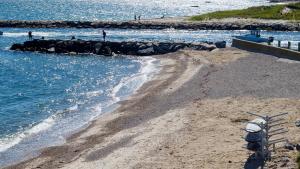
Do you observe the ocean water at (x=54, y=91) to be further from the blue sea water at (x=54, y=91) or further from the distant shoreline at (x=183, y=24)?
the distant shoreline at (x=183, y=24)

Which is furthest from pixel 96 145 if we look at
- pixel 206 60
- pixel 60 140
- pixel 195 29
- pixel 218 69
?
pixel 195 29

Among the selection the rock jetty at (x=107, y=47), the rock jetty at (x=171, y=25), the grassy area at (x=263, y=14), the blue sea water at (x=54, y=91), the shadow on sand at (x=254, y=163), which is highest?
the grassy area at (x=263, y=14)

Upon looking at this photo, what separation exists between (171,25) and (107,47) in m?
31.3

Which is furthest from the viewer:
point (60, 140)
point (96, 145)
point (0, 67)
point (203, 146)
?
point (0, 67)

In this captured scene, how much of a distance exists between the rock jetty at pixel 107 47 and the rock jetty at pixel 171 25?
27.3 metres

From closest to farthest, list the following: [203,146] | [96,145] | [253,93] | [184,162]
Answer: [184,162], [203,146], [96,145], [253,93]

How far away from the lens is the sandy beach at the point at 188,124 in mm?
22094

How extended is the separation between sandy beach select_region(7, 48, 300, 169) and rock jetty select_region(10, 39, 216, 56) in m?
20.7

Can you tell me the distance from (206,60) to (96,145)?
28852 mm

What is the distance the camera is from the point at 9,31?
9606 centimetres

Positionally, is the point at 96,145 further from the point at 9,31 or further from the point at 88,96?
the point at 9,31

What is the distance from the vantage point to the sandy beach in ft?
72.5

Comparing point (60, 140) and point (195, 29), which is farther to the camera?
point (195, 29)

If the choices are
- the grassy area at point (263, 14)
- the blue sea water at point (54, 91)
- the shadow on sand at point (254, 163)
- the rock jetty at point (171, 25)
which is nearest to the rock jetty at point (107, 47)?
the blue sea water at point (54, 91)
